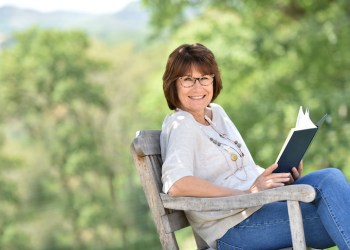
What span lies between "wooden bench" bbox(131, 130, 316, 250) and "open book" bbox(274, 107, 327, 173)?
0.18 meters

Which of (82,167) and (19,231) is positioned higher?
(82,167)

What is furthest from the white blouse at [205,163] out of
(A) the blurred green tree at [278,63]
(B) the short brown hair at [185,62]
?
(A) the blurred green tree at [278,63]

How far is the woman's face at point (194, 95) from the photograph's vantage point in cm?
241

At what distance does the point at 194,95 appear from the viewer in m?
2.43

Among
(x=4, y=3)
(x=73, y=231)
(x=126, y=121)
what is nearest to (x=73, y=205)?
(x=73, y=231)

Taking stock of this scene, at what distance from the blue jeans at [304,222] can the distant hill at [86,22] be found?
19.3 m

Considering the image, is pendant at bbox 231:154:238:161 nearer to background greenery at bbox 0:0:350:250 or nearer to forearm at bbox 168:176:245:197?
forearm at bbox 168:176:245:197

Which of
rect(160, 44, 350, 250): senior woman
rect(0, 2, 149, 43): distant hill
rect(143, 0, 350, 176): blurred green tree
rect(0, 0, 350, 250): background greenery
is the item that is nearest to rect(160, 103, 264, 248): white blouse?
rect(160, 44, 350, 250): senior woman

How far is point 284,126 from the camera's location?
10312 millimetres

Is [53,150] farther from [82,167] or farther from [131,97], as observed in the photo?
[131,97]

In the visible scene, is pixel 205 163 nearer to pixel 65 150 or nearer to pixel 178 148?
pixel 178 148

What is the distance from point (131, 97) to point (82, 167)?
9.20 ft

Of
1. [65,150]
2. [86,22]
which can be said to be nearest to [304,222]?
[65,150]

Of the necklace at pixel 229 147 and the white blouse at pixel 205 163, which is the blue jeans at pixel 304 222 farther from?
the necklace at pixel 229 147
